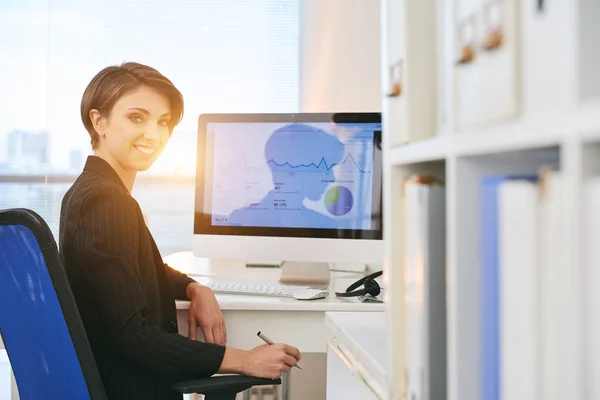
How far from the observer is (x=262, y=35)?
454 centimetres

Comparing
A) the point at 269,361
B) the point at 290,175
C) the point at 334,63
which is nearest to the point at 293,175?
the point at 290,175

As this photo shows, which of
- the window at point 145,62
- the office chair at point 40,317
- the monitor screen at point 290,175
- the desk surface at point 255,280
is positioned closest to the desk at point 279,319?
the desk surface at point 255,280

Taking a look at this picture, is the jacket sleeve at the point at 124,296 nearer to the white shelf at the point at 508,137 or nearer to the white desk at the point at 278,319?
the white desk at the point at 278,319

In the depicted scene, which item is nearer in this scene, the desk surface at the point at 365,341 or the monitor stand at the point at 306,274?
the desk surface at the point at 365,341

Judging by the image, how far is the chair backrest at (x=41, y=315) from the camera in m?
1.07

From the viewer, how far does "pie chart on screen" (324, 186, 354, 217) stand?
1919 millimetres

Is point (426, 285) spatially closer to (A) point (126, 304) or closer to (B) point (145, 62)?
(A) point (126, 304)

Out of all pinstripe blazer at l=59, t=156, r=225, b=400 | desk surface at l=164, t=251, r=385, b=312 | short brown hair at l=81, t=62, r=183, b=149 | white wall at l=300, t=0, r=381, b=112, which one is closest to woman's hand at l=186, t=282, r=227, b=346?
desk surface at l=164, t=251, r=385, b=312

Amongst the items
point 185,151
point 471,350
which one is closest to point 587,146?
point 471,350

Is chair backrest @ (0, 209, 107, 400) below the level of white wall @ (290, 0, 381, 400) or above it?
below

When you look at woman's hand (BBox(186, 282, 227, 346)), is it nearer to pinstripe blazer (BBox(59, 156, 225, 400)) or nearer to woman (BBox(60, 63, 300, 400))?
woman (BBox(60, 63, 300, 400))

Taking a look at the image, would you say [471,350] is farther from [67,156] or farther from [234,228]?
[67,156]

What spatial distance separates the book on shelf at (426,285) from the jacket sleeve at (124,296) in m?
0.72

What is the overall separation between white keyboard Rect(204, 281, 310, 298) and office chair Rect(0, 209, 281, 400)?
27.1 inches
